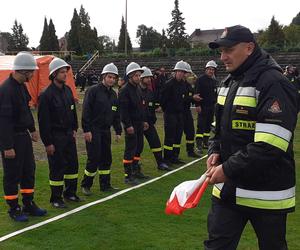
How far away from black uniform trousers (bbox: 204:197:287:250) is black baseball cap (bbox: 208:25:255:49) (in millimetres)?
1175

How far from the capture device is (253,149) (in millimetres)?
2926

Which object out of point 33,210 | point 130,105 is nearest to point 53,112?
point 33,210

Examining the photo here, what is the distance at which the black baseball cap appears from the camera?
3.17 m

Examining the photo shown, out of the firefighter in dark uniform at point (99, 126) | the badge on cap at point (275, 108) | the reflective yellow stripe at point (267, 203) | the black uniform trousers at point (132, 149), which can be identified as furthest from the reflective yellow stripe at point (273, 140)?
the black uniform trousers at point (132, 149)

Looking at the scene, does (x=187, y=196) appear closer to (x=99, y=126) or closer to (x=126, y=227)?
(x=126, y=227)

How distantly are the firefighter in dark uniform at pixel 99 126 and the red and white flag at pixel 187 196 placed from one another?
385 cm

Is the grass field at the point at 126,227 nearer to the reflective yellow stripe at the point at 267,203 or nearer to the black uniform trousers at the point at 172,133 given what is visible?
the reflective yellow stripe at the point at 267,203

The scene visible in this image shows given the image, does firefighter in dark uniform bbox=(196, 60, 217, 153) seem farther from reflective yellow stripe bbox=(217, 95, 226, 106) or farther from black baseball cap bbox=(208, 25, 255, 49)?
black baseball cap bbox=(208, 25, 255, 49)

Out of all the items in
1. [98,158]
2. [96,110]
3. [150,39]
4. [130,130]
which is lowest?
[98,158]

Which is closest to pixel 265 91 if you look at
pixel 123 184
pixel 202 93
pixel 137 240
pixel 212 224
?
pixel 212 224

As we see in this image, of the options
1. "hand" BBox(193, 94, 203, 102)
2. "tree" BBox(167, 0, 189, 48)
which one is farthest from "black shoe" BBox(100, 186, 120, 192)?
"tree" BBox(167, 0, 189, 48)

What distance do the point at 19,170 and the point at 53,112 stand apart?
97 centimetres

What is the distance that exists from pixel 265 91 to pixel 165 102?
6.76 m

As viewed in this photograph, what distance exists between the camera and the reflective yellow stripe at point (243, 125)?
311 centimetres
